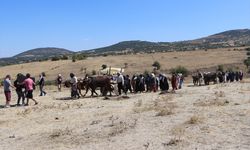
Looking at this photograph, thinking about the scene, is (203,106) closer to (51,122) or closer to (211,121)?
(211,121)

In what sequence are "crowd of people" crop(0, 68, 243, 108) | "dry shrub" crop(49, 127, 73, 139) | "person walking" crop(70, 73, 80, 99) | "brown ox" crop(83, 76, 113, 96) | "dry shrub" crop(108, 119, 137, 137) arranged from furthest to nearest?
"brown ox" crop(83, 76, 113, 96) → "person walking" crop(70, 73, 80, 99) → "crowd of people" crop(0, 68, 243, 108) → "dry shrub" crop(49, 127, 73, 139) → "dry shrub" crop(108, 119, 137, 137)

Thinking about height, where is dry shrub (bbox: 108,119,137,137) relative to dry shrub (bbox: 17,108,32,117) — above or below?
above

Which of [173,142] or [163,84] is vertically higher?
[163,84]

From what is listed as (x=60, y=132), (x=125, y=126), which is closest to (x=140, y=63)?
(x=125, y=126)

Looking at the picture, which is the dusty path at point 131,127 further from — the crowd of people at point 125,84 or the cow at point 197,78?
the cow at point 197,78

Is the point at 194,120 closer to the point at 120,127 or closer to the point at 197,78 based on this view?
the point at 120,127

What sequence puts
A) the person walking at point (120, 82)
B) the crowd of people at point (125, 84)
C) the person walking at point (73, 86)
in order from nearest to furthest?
the crowd of people at point (125, 84) < the person walking at point (73, 86) < the person walking at point (120, 82)

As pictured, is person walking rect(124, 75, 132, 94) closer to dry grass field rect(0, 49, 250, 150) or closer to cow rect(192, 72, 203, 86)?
dry grass field rect(0, 49, 250, 150)

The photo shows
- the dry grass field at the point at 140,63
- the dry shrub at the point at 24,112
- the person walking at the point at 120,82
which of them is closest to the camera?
the dry shrub at the point at 24,112

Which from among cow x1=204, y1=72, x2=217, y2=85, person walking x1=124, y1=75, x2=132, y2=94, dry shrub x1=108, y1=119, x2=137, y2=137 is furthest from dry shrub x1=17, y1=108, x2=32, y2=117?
cow x1=204, y1=72, x2=217, y2=85

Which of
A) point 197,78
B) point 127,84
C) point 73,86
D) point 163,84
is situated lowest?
point 197,78

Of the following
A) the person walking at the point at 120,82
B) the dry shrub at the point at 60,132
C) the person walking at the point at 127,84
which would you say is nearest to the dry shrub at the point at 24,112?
the dry shrub at the point at 60,132

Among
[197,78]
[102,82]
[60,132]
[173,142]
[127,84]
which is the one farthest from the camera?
[197,78]

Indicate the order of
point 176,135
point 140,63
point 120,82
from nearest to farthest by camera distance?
point 176,135, point 120,82, point 140,63
